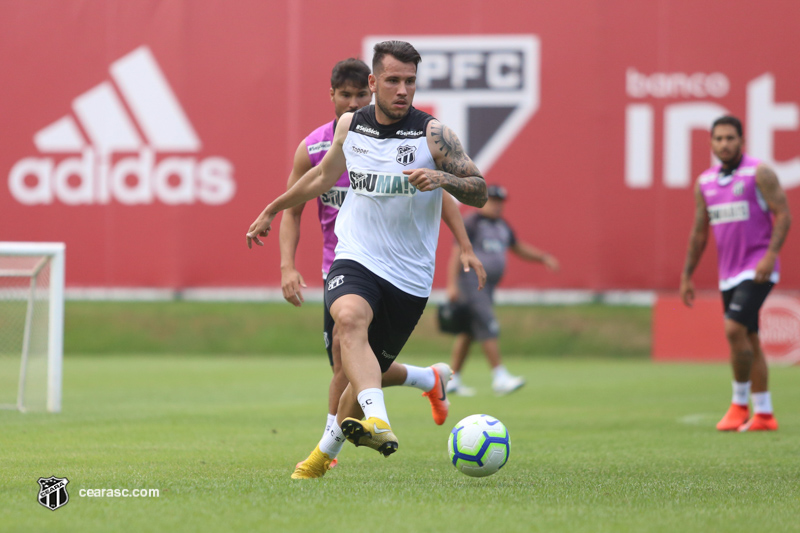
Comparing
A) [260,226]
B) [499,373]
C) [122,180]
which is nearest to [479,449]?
[260,226]

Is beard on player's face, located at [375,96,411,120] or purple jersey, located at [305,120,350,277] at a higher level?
beard on player's face, located at [375,96,411,120]

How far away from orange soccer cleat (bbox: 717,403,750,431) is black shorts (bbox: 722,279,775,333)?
68 centimetres

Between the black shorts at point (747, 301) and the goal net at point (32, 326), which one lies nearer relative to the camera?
the black shorts at point (747, 301)

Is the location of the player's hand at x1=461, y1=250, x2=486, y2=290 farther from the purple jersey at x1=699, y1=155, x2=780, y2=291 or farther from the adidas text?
the adidas text

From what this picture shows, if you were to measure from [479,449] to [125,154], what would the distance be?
16.1 meters

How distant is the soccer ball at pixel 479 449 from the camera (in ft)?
16.8

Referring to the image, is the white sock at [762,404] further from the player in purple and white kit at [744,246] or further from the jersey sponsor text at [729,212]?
the jersey sponsor text at [729,212]

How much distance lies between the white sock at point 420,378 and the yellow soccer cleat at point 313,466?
3.16ft

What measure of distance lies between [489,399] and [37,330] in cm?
471

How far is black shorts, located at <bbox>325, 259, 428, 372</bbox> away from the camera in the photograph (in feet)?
17.3

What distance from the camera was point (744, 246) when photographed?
8539 mm

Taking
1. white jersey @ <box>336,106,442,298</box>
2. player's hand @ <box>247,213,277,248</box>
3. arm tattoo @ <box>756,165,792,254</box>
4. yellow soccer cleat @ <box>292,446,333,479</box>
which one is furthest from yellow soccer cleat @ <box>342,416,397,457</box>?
arm tattoo @ <box>756,165,792,254</box>

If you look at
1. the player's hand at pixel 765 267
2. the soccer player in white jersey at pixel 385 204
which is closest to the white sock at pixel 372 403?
the soccer player in white jersey at pixel 385 204

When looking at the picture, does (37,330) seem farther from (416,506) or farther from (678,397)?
(678,397)
